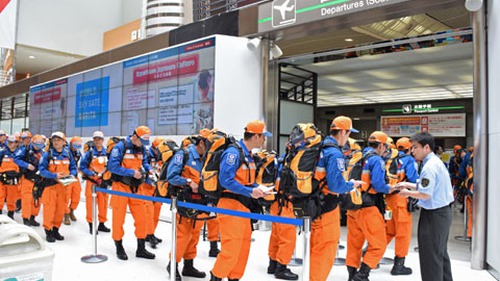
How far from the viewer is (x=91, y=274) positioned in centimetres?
482

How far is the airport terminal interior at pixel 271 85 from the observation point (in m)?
5.46

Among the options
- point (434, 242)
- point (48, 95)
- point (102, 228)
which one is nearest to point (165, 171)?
point (434, 242)

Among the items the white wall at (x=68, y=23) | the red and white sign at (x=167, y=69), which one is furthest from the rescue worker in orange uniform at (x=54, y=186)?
the white wall at (x=68, y=23)

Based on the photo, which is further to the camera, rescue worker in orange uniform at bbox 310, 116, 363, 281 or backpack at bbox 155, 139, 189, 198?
backpack at bbox 155, 139, 189, 198

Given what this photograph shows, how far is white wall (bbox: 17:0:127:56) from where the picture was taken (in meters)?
16.5

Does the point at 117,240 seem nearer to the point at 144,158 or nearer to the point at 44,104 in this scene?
the point at 144,158

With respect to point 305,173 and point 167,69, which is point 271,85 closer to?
point 167,69

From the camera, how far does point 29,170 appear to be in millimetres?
7719

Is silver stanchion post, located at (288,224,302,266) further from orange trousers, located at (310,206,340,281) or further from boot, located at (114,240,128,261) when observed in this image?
boot, located at (114,240,128,261)

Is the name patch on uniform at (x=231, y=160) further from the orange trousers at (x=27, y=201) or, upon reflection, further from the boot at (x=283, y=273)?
the orange trousers at (x=27, y=201)

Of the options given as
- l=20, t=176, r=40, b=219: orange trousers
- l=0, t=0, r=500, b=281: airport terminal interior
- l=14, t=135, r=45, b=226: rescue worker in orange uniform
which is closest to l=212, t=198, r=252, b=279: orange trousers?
l=0, t=0, r=500, b=281: airport terminal interior

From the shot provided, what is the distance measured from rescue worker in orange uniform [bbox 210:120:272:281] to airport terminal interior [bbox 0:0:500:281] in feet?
4.25

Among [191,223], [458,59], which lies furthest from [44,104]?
[458,59]

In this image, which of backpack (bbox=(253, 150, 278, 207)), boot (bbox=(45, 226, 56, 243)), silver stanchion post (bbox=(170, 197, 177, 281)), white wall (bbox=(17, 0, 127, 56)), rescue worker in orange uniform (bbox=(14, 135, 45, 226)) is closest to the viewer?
silver stanchion post (bbox=(170, 197, 177, 281))
